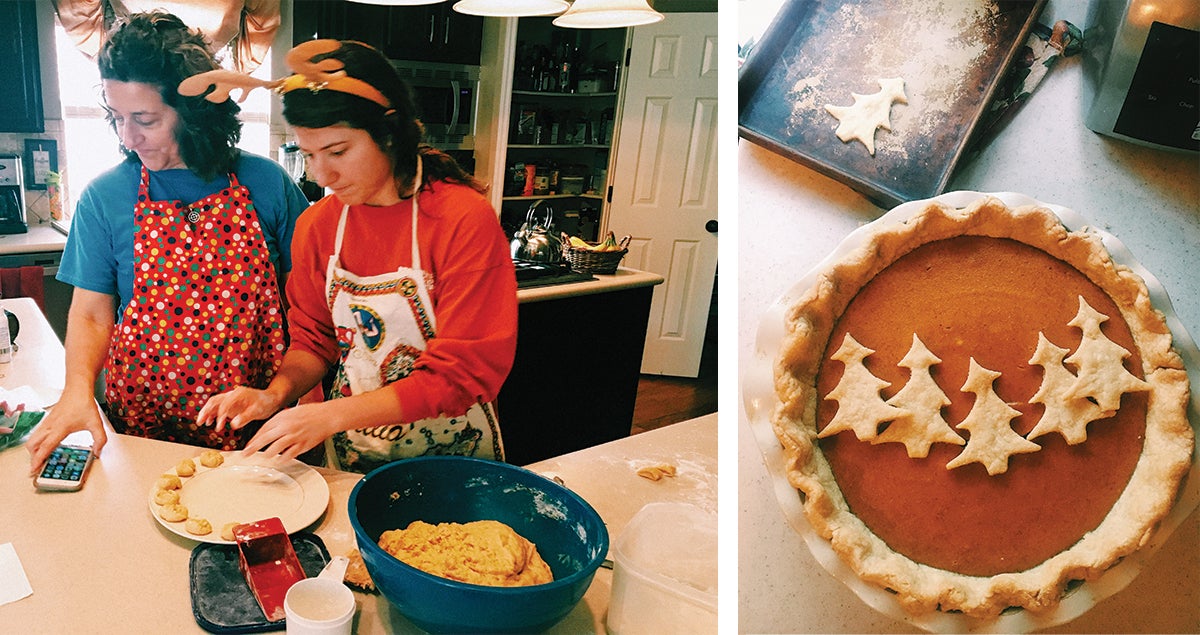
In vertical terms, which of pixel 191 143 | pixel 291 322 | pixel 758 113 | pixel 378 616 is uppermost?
pixel 758 113

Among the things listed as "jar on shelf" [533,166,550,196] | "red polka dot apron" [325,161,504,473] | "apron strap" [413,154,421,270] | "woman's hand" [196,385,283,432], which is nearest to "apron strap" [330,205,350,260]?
"red polka dot apron" [325,161,504,473]

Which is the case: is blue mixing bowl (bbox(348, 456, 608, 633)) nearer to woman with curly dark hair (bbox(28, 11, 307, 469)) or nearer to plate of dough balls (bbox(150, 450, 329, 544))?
plate of dough balls (bbox(150, 450, 329, 544))

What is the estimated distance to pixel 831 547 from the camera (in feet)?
2.71

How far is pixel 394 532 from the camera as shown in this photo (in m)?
0.75

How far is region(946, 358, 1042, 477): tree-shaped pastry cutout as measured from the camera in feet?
2.75

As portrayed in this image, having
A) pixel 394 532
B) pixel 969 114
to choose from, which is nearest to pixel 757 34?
pixel 969 114

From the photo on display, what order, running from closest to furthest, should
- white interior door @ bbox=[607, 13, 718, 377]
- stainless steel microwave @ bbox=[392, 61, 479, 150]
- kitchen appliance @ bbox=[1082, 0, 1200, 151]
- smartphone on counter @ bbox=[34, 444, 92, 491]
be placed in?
kitchen appliance @ bbox=[1082, 0, 1200, 151] → smartphone on counter @ bbox=[34, 444, 92, 491] → stainless steel microwave @ bbox=[392, 61, 479, 150] → white interior door @ bbox=[607, 13, 718, 377]

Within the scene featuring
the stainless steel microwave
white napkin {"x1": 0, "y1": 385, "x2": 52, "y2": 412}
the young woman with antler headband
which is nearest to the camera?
the young woman with antler headband

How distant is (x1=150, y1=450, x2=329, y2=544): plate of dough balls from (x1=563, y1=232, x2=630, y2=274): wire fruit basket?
1.33 m

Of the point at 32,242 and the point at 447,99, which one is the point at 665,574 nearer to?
the point at 32,242

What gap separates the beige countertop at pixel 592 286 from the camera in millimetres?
1991

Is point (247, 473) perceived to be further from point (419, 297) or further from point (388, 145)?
point (388, 145)

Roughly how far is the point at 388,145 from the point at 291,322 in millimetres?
321

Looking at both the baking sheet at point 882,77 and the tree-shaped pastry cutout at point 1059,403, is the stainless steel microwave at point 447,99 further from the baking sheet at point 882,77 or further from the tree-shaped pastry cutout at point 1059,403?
the tree-shaped pastry cutout at point 1059,403
